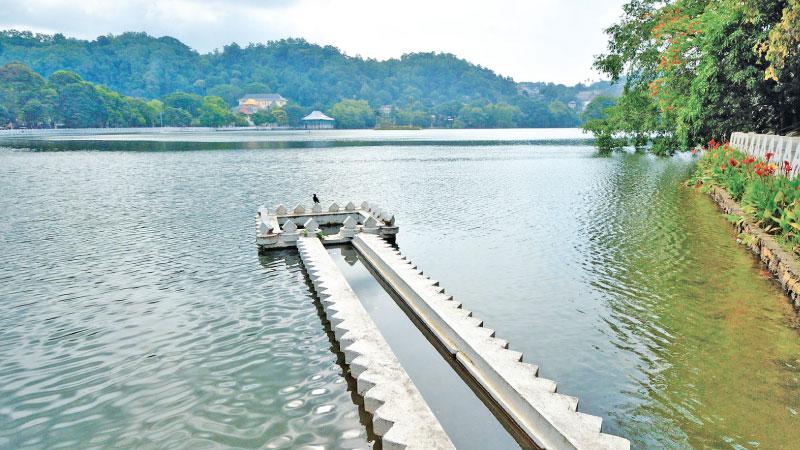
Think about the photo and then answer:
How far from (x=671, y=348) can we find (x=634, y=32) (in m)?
42.2

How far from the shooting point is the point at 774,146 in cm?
2062

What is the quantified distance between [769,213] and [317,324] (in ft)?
39.5

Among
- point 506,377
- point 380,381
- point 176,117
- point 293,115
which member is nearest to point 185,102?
point 176,117

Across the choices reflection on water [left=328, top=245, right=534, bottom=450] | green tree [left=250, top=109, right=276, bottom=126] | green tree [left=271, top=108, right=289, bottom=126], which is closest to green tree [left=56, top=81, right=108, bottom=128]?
green tree [left=250, top=109, right=276, bottom=126]

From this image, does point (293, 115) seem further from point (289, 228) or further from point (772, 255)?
point (772, 255)

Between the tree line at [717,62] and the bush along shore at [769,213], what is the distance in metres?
3.60

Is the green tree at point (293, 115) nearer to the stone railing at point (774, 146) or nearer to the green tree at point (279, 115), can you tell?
the green tree at point (279, 115)

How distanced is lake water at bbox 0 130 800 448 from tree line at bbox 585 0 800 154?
7697mm

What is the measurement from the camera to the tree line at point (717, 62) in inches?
874

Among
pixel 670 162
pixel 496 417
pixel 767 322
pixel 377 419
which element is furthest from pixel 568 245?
pixel 670 162

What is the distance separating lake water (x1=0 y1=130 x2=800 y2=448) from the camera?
22.6 ft

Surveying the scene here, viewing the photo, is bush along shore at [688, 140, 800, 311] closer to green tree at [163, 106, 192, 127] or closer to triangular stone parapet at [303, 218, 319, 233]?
triangular stone parapet at [303, 218, 319, 233]

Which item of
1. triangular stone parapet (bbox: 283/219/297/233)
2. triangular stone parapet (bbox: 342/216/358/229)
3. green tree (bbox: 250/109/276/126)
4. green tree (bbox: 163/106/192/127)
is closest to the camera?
triangular stone parapet (bbox: 283/219/297/233)

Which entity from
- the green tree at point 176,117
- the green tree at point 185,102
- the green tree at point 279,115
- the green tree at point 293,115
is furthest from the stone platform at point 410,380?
the green tree at point 293,115
